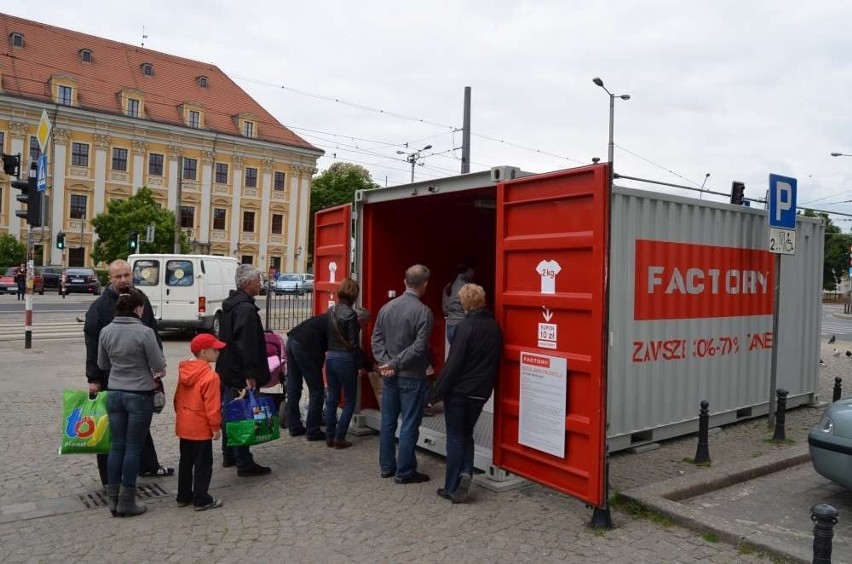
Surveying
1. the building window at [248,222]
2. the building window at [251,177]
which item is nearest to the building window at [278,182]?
the building window at [251,177]

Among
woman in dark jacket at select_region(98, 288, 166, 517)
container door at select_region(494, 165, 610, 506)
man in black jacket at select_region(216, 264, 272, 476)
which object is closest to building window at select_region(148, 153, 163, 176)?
man in black jacket at select_region(216, 264, 272, 476)

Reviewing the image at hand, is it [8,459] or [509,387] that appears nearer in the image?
[509,387]

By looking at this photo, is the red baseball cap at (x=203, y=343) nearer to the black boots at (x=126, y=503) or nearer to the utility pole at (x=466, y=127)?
the black boots at (x=126, y=503)

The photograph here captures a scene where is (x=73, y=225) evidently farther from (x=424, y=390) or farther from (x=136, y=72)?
(x=424, y=390)

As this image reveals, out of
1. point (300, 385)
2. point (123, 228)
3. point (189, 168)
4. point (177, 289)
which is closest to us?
point (300, 385)

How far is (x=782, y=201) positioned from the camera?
25.1 feet

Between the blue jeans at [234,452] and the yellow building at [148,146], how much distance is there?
4126 centimetres

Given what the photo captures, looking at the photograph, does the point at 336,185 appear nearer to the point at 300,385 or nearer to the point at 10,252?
the point at 10,252

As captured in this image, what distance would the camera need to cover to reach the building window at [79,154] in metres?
49.5

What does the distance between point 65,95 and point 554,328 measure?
52545 mm

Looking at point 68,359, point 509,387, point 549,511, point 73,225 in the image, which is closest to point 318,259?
point 509,387

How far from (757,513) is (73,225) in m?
53.3

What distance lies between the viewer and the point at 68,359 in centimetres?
1275

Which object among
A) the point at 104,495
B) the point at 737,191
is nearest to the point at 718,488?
the point at 104,495
